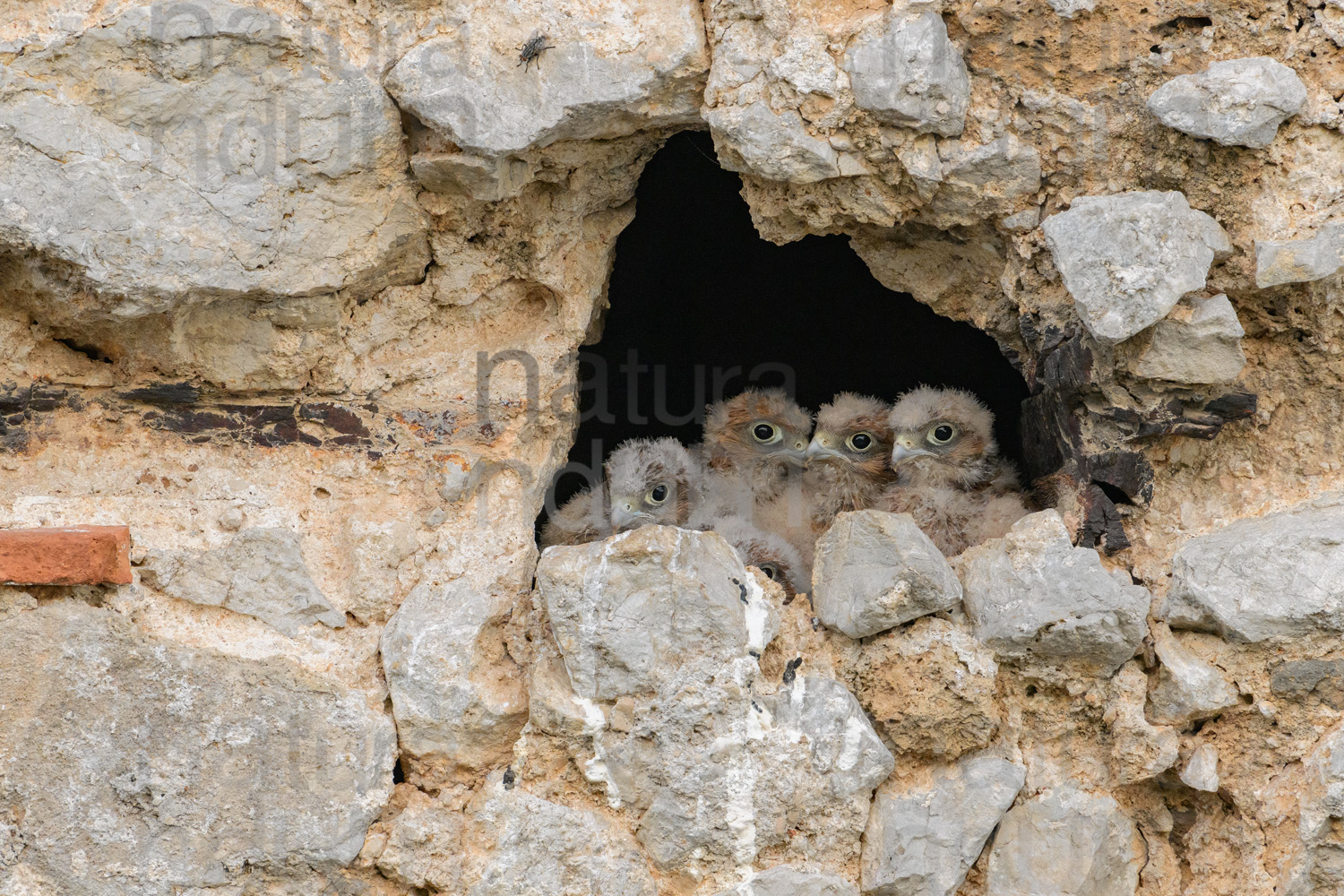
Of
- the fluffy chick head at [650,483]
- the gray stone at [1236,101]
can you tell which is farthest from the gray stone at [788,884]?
the gray stone at [1236,101]

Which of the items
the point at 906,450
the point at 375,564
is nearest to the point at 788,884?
the point at 375,564

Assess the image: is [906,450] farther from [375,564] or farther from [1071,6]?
[375,564]

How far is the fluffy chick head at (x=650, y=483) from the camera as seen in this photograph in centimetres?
379

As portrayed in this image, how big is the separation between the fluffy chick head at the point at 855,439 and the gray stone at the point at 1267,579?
1.29 m

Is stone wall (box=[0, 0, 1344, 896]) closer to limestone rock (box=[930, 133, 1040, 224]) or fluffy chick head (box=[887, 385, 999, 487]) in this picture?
limestone rock (box=[930, 133, 1040, 224])

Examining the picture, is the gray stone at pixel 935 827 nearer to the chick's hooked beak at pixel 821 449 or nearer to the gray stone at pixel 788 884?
the gray stone at pixel 788 884

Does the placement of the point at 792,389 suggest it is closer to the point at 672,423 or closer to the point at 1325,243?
the point at 672,423

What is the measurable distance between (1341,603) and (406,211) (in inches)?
89.0

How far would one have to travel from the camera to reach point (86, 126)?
2.72 meters

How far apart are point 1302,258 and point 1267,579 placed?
703mm

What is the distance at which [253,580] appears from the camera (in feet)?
9.48

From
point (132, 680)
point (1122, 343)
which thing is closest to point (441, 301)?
point (132, 680)

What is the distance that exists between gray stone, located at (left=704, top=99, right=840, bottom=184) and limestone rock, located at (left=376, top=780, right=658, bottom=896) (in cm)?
151

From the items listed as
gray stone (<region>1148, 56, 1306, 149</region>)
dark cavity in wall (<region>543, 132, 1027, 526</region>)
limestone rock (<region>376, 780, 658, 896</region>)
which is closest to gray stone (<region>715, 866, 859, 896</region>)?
limestone rock (<region>376, 780, 658, 896</region>)
